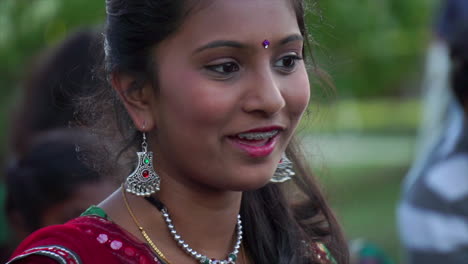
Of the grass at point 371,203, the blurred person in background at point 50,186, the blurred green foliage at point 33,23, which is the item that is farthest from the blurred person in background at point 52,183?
the grass at point 371,203

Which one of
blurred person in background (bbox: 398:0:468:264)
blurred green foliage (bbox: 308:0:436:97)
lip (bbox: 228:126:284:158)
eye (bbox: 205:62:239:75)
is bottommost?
blurred green foliage (bbox: 308:0:436:97)

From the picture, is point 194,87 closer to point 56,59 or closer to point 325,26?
point 325,26

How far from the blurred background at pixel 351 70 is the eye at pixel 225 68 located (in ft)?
1.65

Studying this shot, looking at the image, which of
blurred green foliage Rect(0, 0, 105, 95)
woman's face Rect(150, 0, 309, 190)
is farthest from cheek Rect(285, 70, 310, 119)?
blurred green foliage Rect(0, 0, 105, 95)

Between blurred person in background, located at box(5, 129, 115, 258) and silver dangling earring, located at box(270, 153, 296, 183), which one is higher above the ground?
silver dangling earring, located at box(270, 153, 296, 183)

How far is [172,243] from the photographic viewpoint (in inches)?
88.3

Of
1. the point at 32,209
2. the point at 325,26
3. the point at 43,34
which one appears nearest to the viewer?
the point at 325,26

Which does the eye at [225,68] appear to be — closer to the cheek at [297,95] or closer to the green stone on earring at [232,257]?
the cheek at [297,95]

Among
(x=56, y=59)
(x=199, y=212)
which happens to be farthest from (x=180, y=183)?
(x=56, y=59)

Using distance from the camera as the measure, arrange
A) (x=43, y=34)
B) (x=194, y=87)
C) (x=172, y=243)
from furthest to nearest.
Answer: (x=43, y=34)
(x=172, y=243)
(x=194, y=87)

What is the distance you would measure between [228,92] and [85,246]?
513 millimetres

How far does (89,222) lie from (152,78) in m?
0.40

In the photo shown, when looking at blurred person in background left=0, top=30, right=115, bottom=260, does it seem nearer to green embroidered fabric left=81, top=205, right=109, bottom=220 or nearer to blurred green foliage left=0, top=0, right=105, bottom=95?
green embroidered fabric left=81, top=205, right=109, bottom=220

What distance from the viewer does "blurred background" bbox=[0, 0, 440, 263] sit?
3234mm
